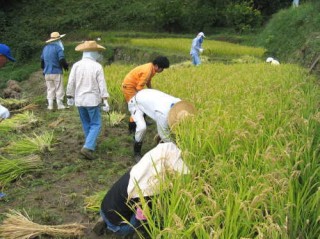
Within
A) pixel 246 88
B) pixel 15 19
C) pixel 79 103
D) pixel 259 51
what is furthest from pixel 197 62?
pixel 15 19

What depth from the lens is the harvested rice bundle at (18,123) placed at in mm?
5949

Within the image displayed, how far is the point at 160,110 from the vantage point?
3.91 meters

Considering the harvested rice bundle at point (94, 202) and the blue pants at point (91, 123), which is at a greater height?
the blue pants at point (91, 123)

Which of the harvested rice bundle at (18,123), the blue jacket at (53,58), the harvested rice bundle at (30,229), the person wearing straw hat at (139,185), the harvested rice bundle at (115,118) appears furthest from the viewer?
the blue jacket at (53,58)

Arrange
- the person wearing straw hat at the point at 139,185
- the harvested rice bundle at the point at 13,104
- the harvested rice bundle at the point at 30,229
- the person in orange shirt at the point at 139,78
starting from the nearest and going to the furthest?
the person wearing straw hat at the point at 139,185, the harvested rice bundle at the point at 30,229, the person in orange shirt at the point at 139,78, the harvested rice bundle at the point at 13,104

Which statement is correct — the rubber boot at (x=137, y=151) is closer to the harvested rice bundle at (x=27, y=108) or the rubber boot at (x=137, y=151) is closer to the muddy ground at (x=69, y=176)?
the muddy ground at (x=69, y=176)

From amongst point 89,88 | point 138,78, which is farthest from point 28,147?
point 138,78

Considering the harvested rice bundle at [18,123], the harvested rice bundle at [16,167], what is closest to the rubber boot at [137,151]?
the harvested rice bundle at [16,167]

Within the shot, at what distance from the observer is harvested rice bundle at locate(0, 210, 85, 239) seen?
300 centimetres

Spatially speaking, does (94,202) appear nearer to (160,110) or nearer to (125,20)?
(160,110)

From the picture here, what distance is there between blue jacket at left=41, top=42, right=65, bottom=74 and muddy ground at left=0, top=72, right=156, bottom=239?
144 centimetres

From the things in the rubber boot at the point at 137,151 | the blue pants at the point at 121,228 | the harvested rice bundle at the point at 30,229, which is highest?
the blue pants at the point at 121,228

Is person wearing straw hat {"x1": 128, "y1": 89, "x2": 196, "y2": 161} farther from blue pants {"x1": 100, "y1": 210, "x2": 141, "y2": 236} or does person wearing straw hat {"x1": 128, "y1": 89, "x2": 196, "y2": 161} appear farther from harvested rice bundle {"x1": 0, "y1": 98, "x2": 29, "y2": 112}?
harvested rice bundle {"x1": 0, "y1": 98, "x2": 29, "y2": 112}

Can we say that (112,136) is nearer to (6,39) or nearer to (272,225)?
(272,225)
